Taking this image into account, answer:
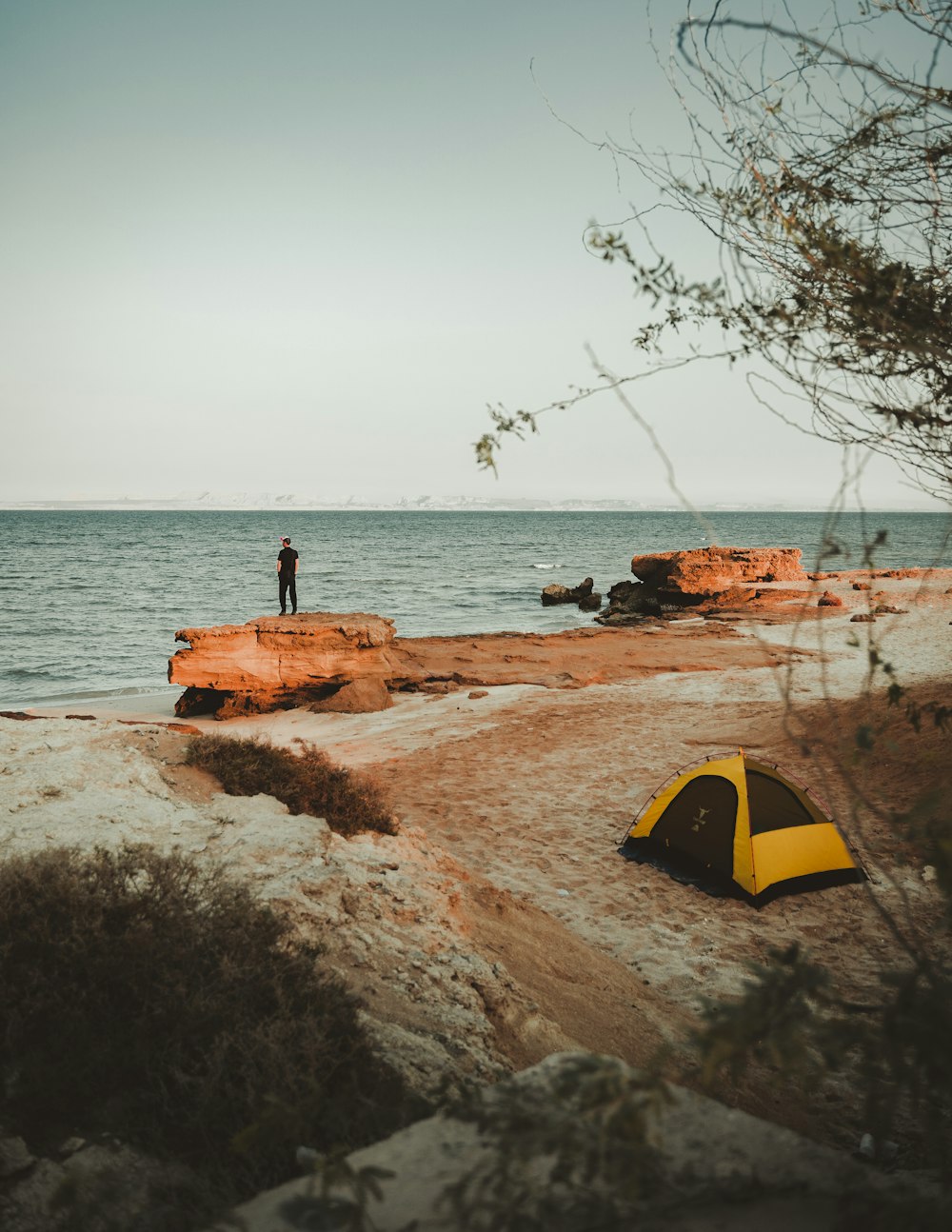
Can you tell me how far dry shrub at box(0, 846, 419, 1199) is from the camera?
8.79 ft

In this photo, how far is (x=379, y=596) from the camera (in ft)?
132

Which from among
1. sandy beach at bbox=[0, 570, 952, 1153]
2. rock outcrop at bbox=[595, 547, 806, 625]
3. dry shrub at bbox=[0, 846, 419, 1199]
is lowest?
sandy beach at bbox=[0, 570, 952, 1153]

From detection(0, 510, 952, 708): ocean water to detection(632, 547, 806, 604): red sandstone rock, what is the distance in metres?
3.62

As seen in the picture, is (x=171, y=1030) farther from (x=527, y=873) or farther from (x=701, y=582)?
(x=701, y=582)

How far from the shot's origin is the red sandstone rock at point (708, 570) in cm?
3192

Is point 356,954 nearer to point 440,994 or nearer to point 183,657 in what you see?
point 440,994

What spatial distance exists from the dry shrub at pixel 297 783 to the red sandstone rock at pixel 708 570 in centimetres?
2634

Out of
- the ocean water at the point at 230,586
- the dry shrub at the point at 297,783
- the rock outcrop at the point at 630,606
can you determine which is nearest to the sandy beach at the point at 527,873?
the dry shrub at the point at 297,783

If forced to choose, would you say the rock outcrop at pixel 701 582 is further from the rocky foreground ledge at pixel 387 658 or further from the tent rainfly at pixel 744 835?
the tent rainfly at pixel 744 835

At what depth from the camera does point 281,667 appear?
15883 mm

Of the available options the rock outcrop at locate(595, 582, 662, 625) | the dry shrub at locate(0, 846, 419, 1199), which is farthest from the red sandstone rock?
the dry shrub at locate(0, 846, 419, 1199)

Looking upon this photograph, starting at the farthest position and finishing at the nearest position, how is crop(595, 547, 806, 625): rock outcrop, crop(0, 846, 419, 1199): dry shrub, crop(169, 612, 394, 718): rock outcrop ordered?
crop(595, 547, 806, 625): rock outcrop < crop(169, 612, 394, 718): rock outcrop < crop(0, 846, 419, 1199): dry shrub

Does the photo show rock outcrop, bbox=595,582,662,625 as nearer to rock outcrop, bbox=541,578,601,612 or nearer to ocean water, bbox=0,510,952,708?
rock outcrop, bbox=541,578,601,612

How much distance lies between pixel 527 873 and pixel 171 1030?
203 inches
